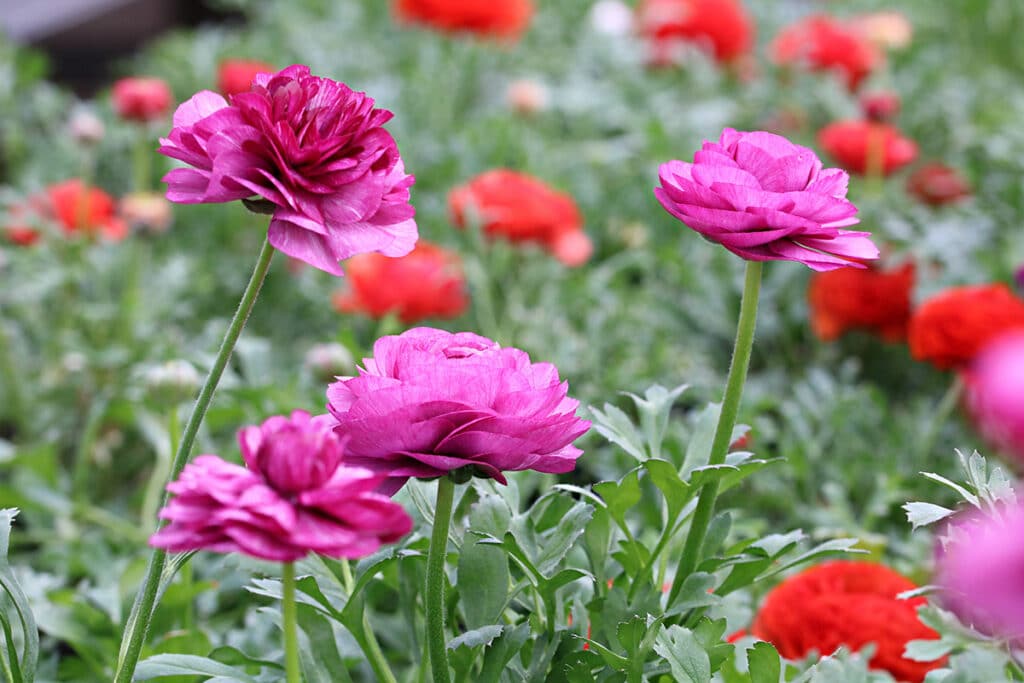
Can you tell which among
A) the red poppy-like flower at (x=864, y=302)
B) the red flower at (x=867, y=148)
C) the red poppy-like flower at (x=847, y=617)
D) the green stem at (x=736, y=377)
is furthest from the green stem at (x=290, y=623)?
the red flower at (x=867, y=148)

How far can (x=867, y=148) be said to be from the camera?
1.38 meters

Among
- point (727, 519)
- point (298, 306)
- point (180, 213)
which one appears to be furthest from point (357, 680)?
point (180, 213)

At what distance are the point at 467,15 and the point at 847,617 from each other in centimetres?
127

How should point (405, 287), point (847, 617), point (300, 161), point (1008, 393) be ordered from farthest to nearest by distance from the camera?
point (405, 287) → point (847, 617) → point (300, 161) → point (1008, 393)

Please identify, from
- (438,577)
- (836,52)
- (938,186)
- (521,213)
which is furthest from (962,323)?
(836,52)

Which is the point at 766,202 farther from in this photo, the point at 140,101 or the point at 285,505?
the point at 140,101

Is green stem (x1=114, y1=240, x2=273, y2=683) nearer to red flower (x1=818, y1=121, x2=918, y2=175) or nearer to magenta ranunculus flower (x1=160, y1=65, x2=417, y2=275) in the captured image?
magenta ranunculus flower (x1=160, y1=65, x2=417, y2=275)

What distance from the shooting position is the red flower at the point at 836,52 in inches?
67.8

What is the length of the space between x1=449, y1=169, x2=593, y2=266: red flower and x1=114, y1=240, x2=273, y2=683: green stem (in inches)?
30.7

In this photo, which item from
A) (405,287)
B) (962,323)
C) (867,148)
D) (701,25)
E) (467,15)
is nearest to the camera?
(962,323)

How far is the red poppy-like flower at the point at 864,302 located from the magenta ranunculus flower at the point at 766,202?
75cm

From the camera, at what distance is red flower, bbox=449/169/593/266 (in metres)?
1.18

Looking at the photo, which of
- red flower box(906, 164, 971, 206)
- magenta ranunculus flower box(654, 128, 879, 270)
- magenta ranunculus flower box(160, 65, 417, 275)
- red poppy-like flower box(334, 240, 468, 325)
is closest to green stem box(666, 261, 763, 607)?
magenta ranunculus flower box(654, 128, 879, 270)

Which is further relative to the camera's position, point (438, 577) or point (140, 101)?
point (140, 101)
